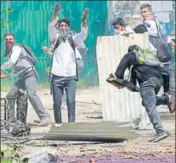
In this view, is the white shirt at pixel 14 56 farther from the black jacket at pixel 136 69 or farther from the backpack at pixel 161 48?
the black jacket at pixel 136 69

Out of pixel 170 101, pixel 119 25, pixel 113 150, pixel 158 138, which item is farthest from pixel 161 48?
pixel 113 150

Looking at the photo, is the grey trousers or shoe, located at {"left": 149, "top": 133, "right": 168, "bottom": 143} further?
the grey trousers

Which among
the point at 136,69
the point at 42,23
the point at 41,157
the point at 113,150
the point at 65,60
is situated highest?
the point at 42,23

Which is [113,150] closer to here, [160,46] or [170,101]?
[170,101]

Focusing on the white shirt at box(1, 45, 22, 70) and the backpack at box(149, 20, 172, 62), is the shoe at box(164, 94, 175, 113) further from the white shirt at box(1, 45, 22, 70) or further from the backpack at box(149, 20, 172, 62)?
the white shirt at box(1, 45, 22, 70)

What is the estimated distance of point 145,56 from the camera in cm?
980

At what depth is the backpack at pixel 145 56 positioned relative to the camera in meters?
9.75

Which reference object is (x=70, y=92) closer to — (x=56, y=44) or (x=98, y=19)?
(x=56, y=44)

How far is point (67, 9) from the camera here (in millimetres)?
19719

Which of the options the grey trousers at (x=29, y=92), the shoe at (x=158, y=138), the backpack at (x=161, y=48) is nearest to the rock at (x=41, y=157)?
the shoe at (x=158, y=138)

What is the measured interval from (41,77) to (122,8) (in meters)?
2.87

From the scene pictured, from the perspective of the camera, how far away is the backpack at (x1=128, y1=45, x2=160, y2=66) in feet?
32.0

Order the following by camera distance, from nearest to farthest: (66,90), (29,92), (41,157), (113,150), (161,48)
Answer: (41,157), (113,150), (66,90), (161,48), (29,92)

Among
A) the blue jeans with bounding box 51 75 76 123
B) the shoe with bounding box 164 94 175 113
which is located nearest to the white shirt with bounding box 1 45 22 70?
the blue jeans with bounding box 51 75 76 123
